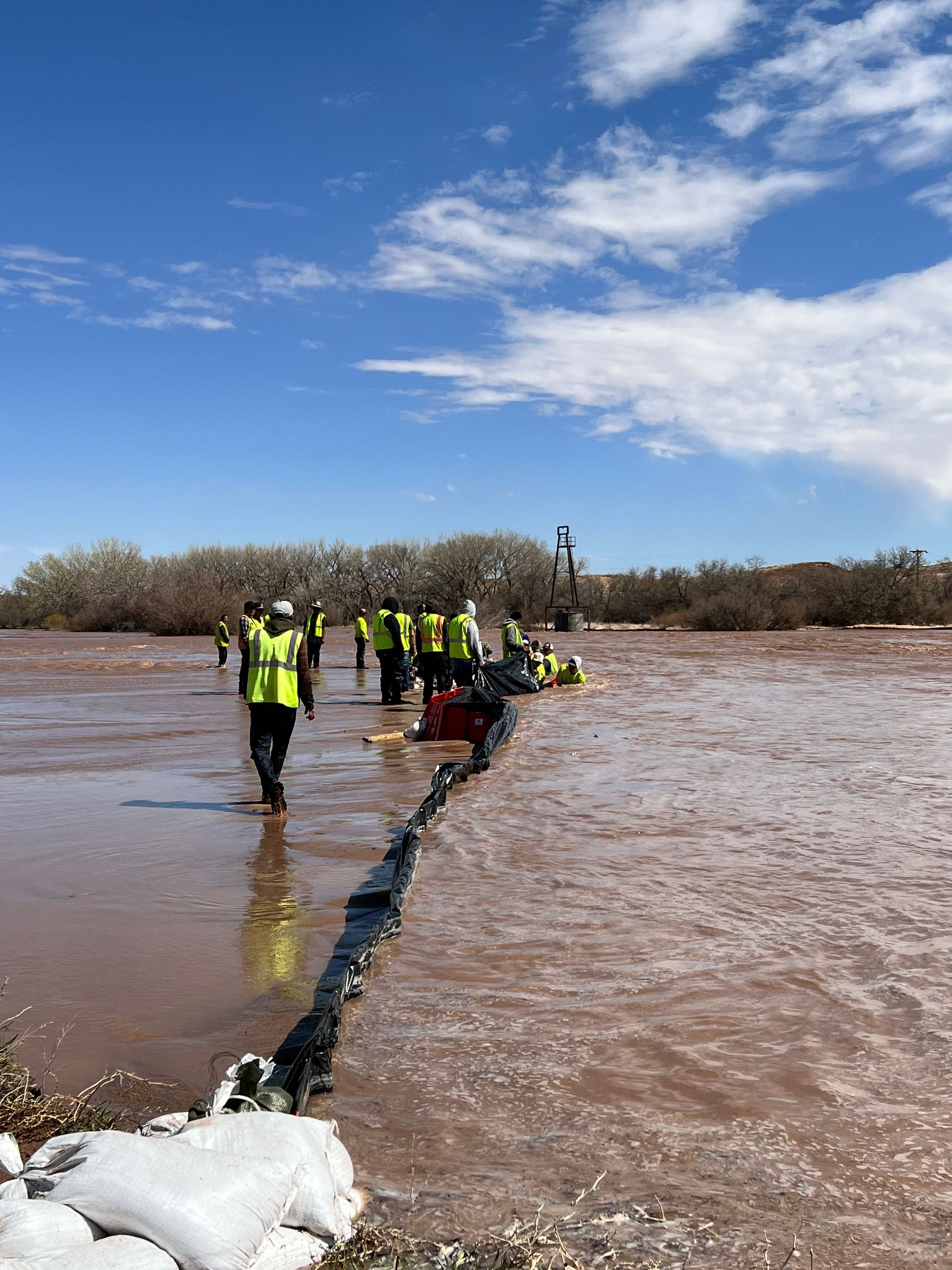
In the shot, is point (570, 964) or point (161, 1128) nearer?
point (161, 1128)

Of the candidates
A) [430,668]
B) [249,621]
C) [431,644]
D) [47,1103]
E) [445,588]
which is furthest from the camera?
[445,588]

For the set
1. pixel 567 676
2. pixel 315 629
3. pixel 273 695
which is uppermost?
pixel 315 629

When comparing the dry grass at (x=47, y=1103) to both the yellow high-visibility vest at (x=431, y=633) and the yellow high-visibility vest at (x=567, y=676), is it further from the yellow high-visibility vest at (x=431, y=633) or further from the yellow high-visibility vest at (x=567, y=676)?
the yellow high-visibility vest at (x=567, y=676)

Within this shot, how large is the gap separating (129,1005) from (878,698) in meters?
16.5

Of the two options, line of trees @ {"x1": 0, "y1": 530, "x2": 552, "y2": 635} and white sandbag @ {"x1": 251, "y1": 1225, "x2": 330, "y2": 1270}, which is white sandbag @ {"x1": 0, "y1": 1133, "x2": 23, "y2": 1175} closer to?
white sandbag @ {"x1": 251, "y1": 1225, "x2": 330, "y2": 1270}

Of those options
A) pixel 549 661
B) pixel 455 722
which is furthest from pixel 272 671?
pixel 549 661

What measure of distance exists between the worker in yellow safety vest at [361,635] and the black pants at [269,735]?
52.6ft

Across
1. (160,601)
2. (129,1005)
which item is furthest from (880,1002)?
(160,601)

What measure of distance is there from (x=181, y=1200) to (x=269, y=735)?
6.28m

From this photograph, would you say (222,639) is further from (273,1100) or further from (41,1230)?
(41,1230)

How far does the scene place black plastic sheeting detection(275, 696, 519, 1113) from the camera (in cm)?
376

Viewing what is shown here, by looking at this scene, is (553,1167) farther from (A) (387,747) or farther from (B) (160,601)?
(B) (160,601)

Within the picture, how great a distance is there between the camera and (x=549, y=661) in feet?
64.6

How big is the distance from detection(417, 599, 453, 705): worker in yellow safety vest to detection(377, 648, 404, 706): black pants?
15.0 inches
